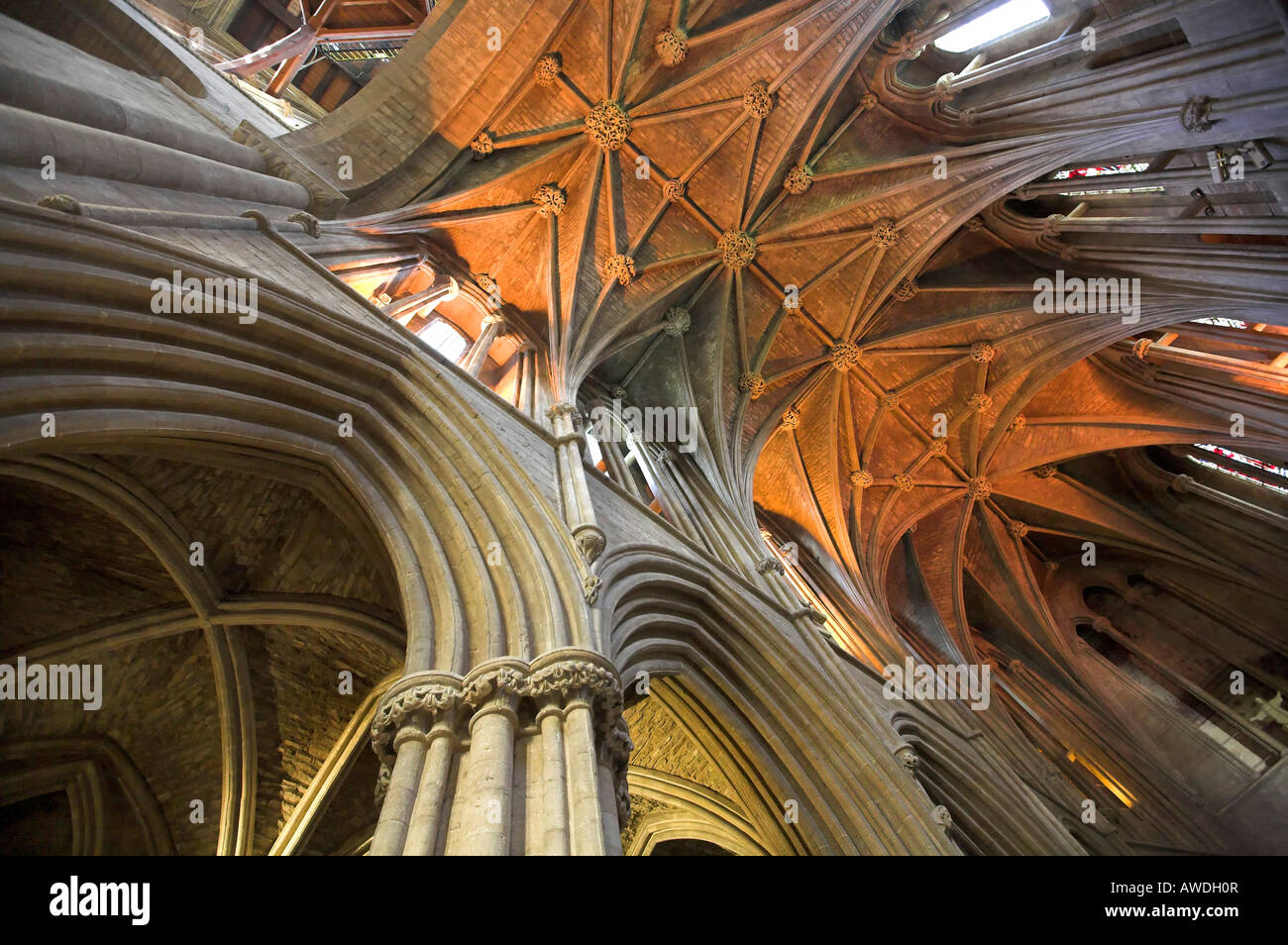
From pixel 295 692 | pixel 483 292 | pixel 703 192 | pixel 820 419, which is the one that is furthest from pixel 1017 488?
pixel 295 692

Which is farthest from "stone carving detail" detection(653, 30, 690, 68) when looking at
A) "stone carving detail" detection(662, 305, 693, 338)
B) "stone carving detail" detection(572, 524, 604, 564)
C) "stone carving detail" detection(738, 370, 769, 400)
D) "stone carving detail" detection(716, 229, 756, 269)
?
"stone carving detail" detection(572, 524, 604, 564)

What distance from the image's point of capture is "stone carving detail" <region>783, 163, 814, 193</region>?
12.8 metres

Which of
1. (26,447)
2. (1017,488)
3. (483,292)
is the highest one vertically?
(483,292)

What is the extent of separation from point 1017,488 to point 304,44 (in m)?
14.8

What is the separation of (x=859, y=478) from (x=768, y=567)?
5.65m

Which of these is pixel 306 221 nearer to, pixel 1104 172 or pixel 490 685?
pixel 490 685

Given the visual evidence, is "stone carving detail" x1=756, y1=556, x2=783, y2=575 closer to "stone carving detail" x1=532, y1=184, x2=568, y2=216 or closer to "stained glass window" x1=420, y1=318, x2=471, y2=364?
"stained glass window" x1=420, y1=318, x2=471, y2=364

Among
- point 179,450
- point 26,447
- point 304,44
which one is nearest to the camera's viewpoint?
point 26,447

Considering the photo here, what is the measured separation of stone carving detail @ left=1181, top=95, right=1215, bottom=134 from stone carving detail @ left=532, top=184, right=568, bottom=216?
7.51 m

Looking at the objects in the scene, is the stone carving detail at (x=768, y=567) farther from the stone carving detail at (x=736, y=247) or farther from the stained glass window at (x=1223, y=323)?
the stained glass window at (x=1223, y=323)

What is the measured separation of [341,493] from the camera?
6.85 m

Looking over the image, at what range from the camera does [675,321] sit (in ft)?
42.9
